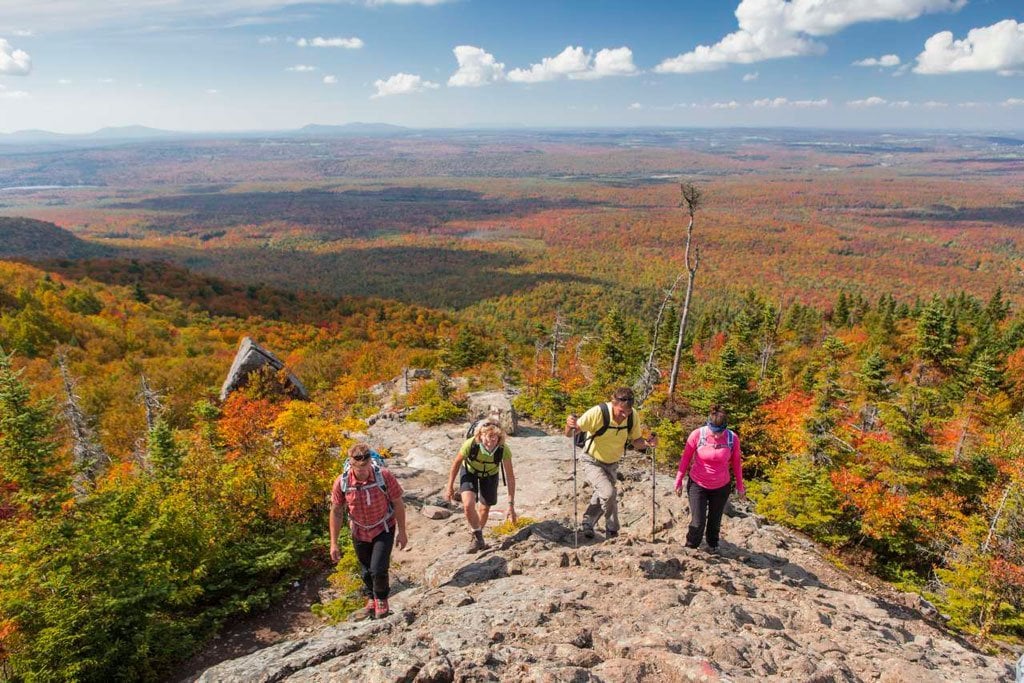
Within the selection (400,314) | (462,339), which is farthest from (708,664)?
(400,314)

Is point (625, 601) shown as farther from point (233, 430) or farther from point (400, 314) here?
point (400, 314)

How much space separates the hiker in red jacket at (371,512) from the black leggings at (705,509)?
11.9 feet

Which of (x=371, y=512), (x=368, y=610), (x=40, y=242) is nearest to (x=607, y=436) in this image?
(x=371, y=512)

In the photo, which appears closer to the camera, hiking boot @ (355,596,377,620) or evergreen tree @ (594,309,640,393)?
hiking boot @ (355,596,377,620)

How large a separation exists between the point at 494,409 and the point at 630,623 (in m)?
10.4

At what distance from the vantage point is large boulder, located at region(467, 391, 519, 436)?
15.2m

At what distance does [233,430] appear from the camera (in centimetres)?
1111

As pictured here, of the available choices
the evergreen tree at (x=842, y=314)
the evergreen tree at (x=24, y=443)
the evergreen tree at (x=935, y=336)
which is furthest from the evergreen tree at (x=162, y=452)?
the evergreen tree at (x=842, y=314)

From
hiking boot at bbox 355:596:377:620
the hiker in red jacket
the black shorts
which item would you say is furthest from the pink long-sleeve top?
hiking boot at bbox 355:596:377:620

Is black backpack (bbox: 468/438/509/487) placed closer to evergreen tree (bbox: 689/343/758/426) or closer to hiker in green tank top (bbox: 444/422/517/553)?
hiker in green tank top (bbox: 444/422/517/553)

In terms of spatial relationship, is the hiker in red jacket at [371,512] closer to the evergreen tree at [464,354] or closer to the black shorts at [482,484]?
the black shorts at [482,484]

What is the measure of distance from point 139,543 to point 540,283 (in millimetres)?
112888

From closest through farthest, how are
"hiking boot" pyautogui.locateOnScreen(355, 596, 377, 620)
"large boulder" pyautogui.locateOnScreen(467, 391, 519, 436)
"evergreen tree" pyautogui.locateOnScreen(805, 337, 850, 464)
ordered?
"hiking boot" pyautogui.locateOnScreen(355, 596, 377, 620)
"evergreen tree" pyautogui.locateOnScreen(805, 337, 850, 464)
"large boulder" pyautogui.locateOnScreen(467, 391, 519, 436)

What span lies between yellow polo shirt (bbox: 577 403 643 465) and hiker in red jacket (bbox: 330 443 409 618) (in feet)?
8.40
